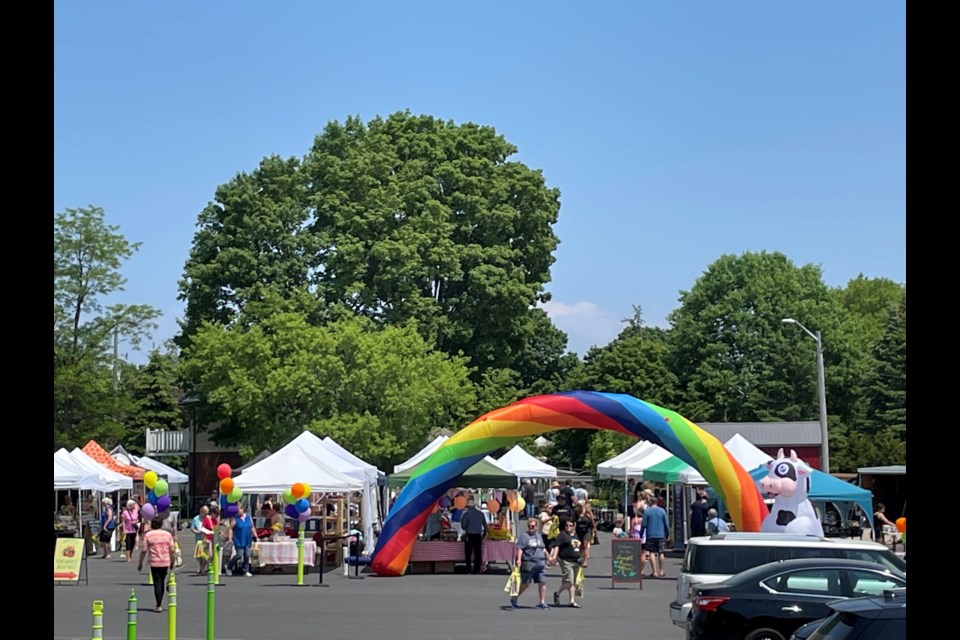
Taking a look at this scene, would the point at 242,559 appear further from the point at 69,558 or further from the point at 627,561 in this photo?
the point at 627,561

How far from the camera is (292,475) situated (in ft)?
109

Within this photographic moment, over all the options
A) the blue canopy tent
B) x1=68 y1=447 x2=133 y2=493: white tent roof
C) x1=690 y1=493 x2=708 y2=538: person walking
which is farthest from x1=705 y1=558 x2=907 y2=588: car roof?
x1=68 y1=447 x2=133 y2=493: white tent roof

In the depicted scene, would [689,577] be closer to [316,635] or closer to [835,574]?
[835,574]

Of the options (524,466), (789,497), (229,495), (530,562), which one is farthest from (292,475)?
(524,466)

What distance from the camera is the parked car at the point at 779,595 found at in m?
15.2

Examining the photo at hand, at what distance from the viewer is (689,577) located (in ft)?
59.1

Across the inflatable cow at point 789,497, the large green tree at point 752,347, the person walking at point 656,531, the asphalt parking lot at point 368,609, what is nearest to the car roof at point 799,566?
the asphalt parking lot at point 368,609

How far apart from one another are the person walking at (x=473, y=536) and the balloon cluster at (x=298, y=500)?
3.77m

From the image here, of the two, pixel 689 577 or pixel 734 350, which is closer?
pixel 689 577

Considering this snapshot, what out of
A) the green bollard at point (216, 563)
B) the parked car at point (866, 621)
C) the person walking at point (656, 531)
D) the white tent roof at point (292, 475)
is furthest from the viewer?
the white tent roof at point (292, 475)

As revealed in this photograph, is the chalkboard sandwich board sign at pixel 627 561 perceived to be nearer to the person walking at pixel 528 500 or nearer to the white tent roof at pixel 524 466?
the white tent roof at pixel 524 466
